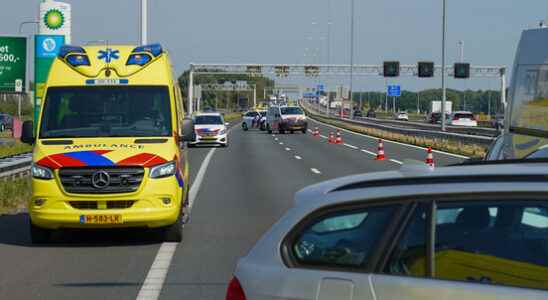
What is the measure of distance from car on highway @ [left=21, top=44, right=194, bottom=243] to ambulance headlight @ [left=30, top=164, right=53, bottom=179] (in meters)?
0.01

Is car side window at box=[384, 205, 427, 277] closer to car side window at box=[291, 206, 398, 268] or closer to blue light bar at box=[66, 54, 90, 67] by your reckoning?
car side window at box=[291, 206, 398, 268]

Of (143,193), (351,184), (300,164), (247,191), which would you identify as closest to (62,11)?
(300,164)

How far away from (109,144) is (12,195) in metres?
5.57

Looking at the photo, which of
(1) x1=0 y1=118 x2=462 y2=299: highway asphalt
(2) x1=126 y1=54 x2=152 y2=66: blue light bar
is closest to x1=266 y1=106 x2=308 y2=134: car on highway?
(1) x1=0 y1=118 x2=462 y2=299: highway asphalt

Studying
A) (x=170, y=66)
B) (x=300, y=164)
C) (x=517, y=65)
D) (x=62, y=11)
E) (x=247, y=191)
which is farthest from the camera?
(x=62, y=11)

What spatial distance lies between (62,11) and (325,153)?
10743 mm

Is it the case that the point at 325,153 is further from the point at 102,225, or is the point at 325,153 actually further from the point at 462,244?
the point at 462,244

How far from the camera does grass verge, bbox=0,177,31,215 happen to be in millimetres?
16906

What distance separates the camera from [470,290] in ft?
14.1

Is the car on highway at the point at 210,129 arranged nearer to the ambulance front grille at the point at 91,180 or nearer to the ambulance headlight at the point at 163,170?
the ambulance headlight at the point at 163,170

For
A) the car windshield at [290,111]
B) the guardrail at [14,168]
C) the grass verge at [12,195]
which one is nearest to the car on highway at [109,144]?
the grass verge at [12,195]

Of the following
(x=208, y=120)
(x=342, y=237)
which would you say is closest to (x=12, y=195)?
(x=342, y=237)

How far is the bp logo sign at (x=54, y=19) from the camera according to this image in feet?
113

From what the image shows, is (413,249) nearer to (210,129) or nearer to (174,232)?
(174,232)
